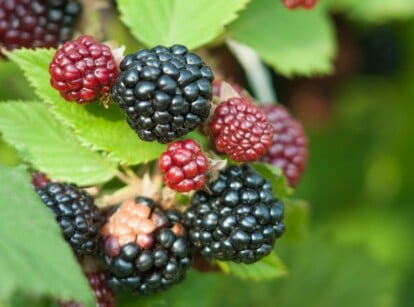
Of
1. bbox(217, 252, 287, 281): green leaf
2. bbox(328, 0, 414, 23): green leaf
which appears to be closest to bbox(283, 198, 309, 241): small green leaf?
bbox(217, 252, 287, 281): green leaf

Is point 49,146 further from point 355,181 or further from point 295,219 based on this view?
point 355,181

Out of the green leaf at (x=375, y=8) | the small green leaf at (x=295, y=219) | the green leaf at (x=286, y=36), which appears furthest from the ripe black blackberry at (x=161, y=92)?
the green leaf at (x=375, y=8)

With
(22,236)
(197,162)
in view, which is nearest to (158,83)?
(197,162)

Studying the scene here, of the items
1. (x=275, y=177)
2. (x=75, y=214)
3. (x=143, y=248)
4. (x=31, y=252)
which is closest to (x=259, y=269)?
(x=275, y=177)

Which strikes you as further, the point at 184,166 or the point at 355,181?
the point at 355,181

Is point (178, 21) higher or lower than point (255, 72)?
higher

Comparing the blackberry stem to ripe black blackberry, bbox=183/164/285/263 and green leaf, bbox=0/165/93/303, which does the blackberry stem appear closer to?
ripe black blackberry, bbox=183/164/285/263

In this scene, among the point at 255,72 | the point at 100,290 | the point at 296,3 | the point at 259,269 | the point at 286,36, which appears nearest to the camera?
the point at 100,290
